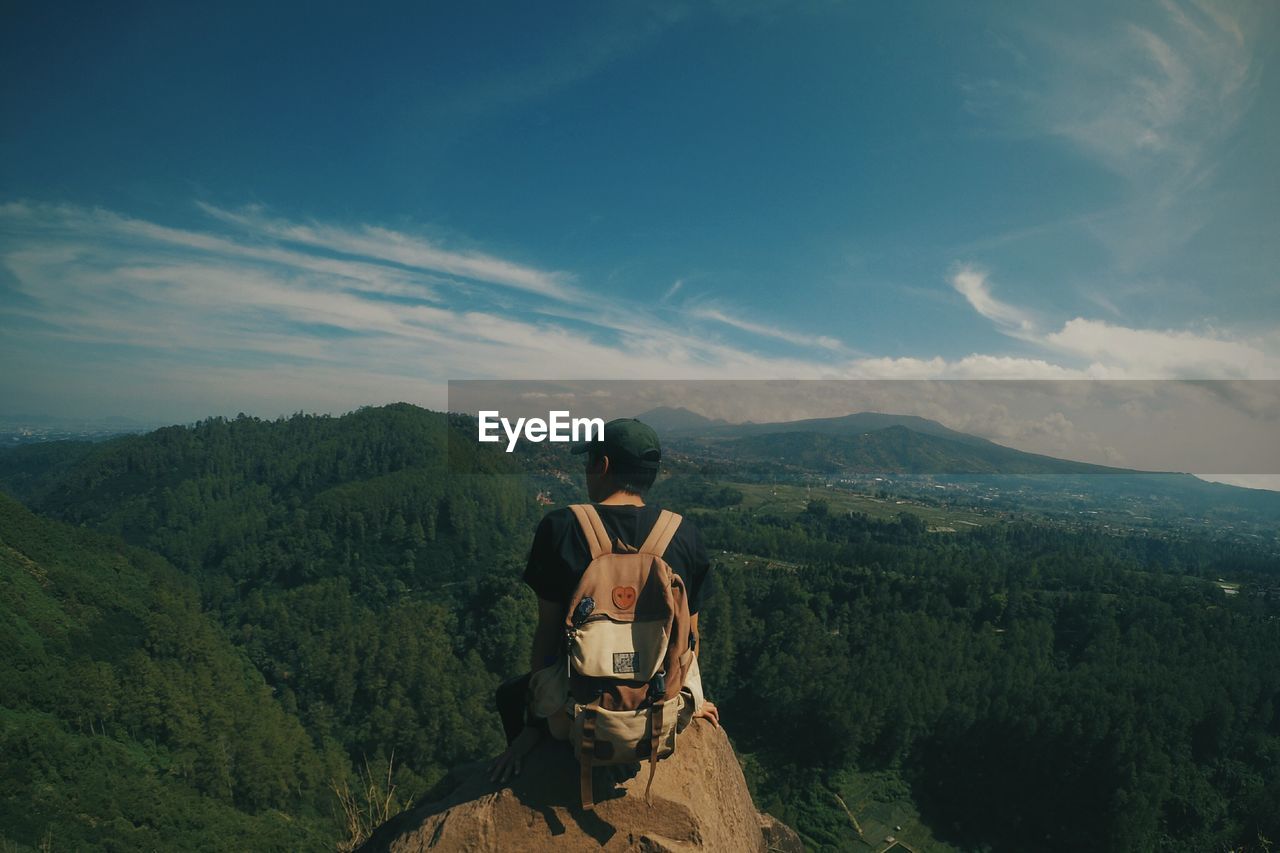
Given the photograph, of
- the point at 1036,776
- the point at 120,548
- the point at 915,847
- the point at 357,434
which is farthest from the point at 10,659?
the point at 357,434

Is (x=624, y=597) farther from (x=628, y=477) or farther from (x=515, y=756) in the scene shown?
(x=515, y=756)

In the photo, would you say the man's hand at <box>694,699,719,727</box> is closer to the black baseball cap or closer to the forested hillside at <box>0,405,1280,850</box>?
the black baseball cap

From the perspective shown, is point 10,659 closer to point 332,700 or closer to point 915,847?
point 332,700

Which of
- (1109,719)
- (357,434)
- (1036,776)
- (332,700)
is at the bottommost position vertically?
(332,700)

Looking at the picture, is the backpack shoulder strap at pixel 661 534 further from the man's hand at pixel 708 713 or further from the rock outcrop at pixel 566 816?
the man's hand at pixel 708 713

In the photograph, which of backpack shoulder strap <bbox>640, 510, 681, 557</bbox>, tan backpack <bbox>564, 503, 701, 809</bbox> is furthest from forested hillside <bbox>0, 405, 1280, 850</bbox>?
backpack shoulder strap <bbox>640, 510, 681, 557</bbox>

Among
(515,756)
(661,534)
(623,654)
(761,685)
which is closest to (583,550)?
(661,534)
